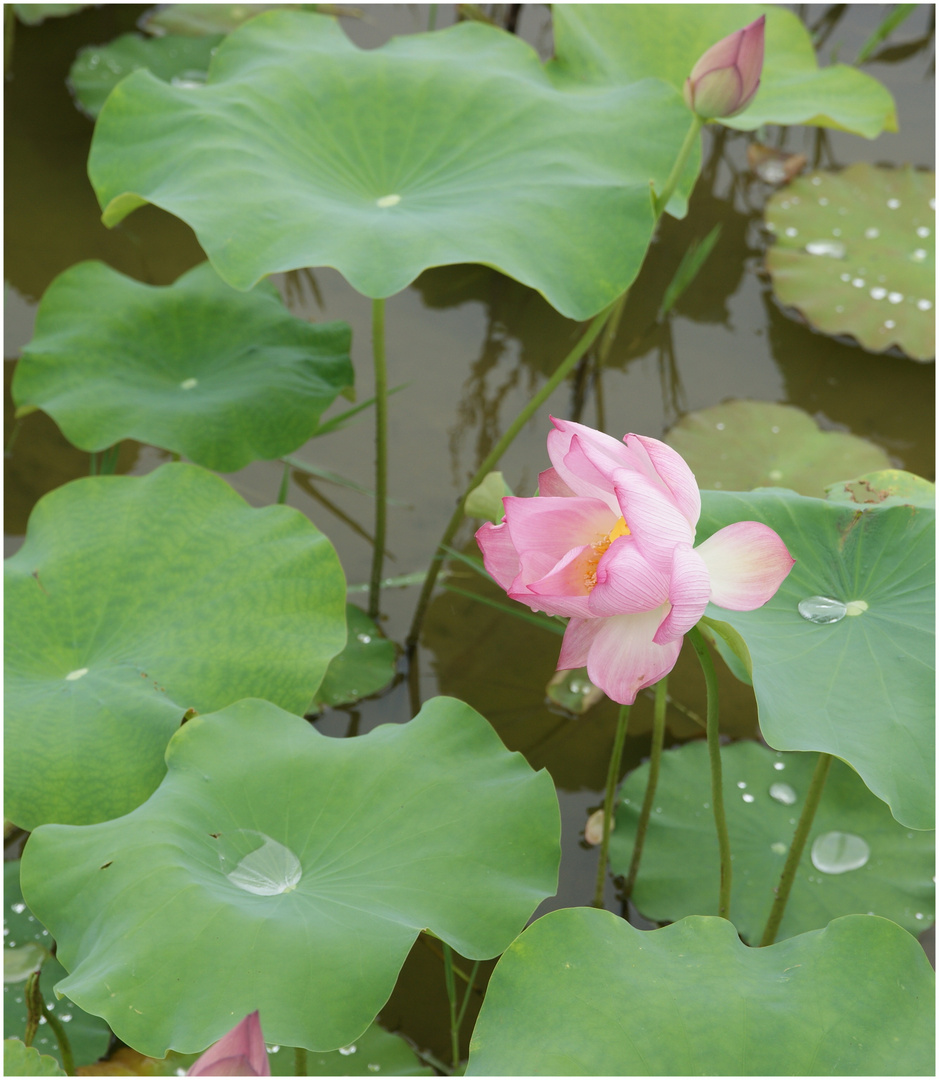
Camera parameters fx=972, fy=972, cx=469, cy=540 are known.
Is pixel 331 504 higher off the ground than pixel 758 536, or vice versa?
pixel 758 536

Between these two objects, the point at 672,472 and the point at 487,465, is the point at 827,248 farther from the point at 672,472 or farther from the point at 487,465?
the point at 672,472

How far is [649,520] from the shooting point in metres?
0.78

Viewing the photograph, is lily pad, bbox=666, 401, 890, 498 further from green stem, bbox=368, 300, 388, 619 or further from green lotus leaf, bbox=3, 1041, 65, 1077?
green lotus leaf, bbox=3, 1041, 65, 1077

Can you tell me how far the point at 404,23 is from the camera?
2887 millimetres

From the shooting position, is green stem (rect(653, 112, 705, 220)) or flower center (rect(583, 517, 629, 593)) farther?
green stem (rect(653, 112, 705, 220))

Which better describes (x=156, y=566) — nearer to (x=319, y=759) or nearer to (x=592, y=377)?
(x=319, y=759)

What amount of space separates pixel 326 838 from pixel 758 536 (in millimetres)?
555

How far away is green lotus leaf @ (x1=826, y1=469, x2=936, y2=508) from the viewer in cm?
118

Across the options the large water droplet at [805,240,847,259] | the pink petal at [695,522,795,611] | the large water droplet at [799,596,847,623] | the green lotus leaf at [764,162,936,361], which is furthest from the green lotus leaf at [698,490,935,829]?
the large water droplet at [805,240,847,259]

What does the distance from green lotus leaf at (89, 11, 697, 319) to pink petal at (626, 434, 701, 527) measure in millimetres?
555

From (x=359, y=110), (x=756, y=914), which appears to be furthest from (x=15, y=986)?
(x=359, y=110)

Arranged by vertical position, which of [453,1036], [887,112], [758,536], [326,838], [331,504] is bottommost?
[453,1036]

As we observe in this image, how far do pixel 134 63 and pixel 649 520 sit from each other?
2.48 meters

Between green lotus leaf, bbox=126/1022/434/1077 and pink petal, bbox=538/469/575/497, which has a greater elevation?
pink petal, bbox=538/469/575/497
